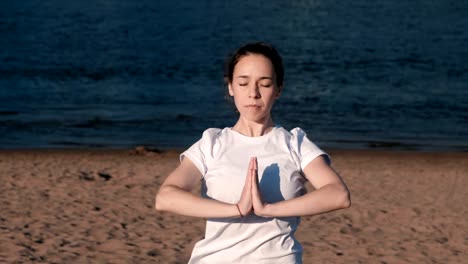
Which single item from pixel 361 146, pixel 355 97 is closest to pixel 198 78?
pixel 355 97

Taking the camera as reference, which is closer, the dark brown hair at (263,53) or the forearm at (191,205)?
the forearm at (191,205)

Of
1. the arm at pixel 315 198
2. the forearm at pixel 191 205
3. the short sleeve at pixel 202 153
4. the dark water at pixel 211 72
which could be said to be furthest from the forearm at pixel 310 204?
the dark water at pixel 211 72

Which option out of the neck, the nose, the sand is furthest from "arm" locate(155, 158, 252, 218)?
the sand

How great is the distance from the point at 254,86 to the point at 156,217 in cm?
879

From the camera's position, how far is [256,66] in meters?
3.08

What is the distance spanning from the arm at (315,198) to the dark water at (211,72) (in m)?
16.7

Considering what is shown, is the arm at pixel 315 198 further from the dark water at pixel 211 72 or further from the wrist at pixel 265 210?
the dark water at pixel 211 72

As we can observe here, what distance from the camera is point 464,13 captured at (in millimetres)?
66812

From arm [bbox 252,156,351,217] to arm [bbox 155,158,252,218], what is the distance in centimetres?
4

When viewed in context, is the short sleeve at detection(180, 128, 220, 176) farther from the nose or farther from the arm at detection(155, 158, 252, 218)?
the nose

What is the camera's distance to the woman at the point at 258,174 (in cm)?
305

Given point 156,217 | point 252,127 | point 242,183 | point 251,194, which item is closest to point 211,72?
point 156,217

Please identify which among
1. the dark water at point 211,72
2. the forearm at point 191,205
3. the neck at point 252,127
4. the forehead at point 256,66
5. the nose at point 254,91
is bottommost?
the dark water at point 211,72

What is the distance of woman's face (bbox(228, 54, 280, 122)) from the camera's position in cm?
307
